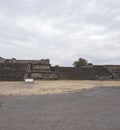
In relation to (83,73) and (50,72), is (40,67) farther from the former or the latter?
(83,73)

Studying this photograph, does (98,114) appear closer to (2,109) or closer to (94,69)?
(2,109)

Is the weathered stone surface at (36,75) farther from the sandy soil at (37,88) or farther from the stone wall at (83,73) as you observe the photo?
the sandy soil at (37,88)

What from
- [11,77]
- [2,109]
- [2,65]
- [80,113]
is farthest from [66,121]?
[2,65]

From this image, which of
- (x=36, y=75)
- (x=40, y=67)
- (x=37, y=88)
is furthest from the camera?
(x=40, y=67)

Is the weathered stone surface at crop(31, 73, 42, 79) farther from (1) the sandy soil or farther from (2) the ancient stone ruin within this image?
(1) the sandy soil

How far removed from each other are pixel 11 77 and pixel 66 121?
2680 centimetres

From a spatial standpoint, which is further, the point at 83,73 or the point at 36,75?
the point at 83,73

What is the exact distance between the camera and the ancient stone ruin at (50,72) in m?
34.9

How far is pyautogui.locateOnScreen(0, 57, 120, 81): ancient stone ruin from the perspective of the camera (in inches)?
1374

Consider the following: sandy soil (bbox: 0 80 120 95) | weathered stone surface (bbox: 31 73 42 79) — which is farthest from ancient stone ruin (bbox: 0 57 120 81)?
sandy soil (bbox: 0 80 120 95)

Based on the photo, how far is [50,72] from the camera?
36.6 meters

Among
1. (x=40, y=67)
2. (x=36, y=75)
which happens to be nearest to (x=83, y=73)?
(x=40, y=67)

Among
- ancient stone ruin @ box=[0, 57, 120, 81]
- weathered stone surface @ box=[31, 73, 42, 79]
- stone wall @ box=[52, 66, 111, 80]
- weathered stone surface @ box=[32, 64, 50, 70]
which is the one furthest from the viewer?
weathered stone surface @ box=[32, 64, 50, 70]

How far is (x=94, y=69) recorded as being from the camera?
40.6 meters
